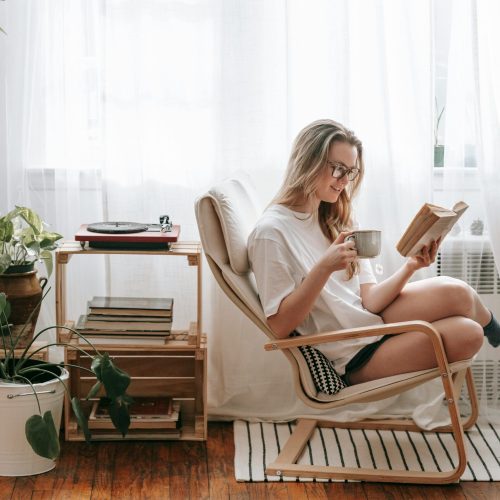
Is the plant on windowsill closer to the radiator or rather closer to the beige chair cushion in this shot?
the radiator

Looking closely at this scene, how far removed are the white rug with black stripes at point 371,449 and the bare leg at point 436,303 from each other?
18.0 inches

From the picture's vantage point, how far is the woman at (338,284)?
2.55 metres

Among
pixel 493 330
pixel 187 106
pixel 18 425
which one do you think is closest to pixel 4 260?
pixel 18 425

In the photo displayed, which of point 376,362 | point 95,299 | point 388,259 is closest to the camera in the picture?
point 376,362

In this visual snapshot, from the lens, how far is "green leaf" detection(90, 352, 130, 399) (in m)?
2.44

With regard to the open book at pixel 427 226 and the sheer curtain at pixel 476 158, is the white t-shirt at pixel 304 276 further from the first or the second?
the sheer curtain at pixel 476 158

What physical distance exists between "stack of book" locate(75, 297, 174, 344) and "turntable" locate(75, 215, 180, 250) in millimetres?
226

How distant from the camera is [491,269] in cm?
321

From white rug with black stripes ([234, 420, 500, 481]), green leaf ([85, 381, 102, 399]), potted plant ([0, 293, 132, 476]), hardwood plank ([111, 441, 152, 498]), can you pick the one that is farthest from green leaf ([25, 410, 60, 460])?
white rug with black stripes ([234, 420, 500, 481])

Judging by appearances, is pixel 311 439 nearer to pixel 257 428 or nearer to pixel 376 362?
pixel 257 428

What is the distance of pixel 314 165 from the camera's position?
2.64 meters

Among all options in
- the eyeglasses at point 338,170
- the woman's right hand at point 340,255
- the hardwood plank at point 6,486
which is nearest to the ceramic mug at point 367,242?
the woman's right hand at point 340,255

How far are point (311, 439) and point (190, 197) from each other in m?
0.96

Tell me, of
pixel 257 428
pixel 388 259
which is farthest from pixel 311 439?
pixel 388 259
